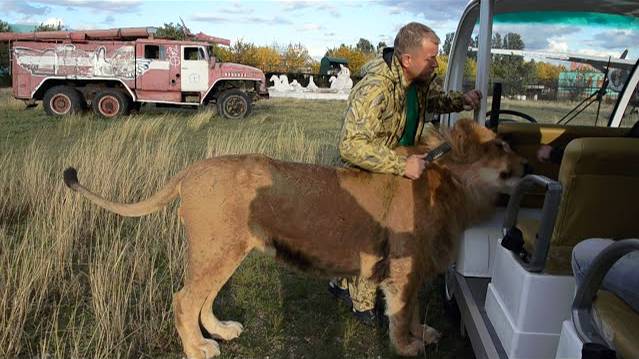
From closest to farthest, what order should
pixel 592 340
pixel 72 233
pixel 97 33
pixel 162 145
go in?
1. pixel 592 340
2. pixel 72 233
3. pixel 162 145
4. pixel 97 33

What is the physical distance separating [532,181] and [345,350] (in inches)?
80.8

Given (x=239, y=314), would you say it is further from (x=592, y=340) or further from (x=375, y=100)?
(x=592, y=340)

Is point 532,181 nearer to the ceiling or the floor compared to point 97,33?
nearer to the floor

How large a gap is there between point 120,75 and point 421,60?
21.2 meters

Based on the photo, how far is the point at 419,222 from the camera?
12.2ft

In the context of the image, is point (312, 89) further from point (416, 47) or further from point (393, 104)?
point (416, 47)

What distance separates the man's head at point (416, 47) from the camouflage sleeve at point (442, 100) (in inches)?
25.6

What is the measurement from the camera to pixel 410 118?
421 cm

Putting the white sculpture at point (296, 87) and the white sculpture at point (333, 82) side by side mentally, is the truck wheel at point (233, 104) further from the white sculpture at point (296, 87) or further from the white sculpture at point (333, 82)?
the white sculpture at point (333, 82)

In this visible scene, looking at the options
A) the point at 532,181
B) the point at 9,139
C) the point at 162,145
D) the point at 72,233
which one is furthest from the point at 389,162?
the point at 9,139

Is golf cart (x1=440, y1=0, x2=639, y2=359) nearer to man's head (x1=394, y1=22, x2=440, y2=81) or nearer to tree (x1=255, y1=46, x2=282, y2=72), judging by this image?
man's head (x1=394, y1=22, x2=440, y2=81)

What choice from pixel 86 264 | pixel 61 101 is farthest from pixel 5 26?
pixel 86 264

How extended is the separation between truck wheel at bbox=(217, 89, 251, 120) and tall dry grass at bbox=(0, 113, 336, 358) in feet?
46.2

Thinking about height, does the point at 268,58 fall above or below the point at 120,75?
above
